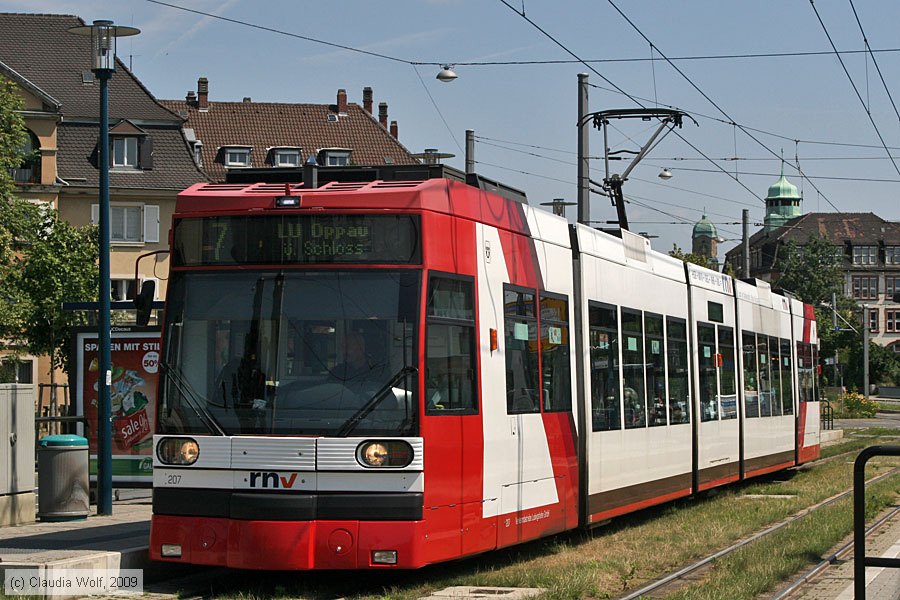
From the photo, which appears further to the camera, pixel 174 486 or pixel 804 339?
pixel 804 339

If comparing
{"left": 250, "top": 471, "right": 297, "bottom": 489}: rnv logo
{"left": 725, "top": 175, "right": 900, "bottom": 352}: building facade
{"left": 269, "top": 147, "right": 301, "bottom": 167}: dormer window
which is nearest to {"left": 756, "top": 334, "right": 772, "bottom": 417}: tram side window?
{"left": 250, "top": 471, "right": 297, "bottom": 489}: rnv logo

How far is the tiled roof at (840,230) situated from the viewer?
142125 mm

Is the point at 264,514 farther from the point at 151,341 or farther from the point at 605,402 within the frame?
the point at 151,341

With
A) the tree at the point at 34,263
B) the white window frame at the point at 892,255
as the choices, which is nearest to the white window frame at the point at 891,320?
the white window frame at the point at 892,255

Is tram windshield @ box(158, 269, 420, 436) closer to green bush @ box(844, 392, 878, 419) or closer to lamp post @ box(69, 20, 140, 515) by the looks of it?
lamp post @ box(69, 20, 140, 515)

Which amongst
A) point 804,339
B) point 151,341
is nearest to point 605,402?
point 151,341

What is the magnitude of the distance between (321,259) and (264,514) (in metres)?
1.95

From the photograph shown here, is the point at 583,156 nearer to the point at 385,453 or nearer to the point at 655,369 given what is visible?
the point at 655,369

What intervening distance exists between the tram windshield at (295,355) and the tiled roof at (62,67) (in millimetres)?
46116

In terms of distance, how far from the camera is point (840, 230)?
472ft

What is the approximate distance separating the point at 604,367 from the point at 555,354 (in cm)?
150

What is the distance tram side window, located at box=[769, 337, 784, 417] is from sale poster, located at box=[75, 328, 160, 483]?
10673 millimetres

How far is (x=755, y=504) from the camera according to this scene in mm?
18797

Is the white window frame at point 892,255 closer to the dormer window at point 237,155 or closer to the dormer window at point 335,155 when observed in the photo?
the dormer window at point 335,155
